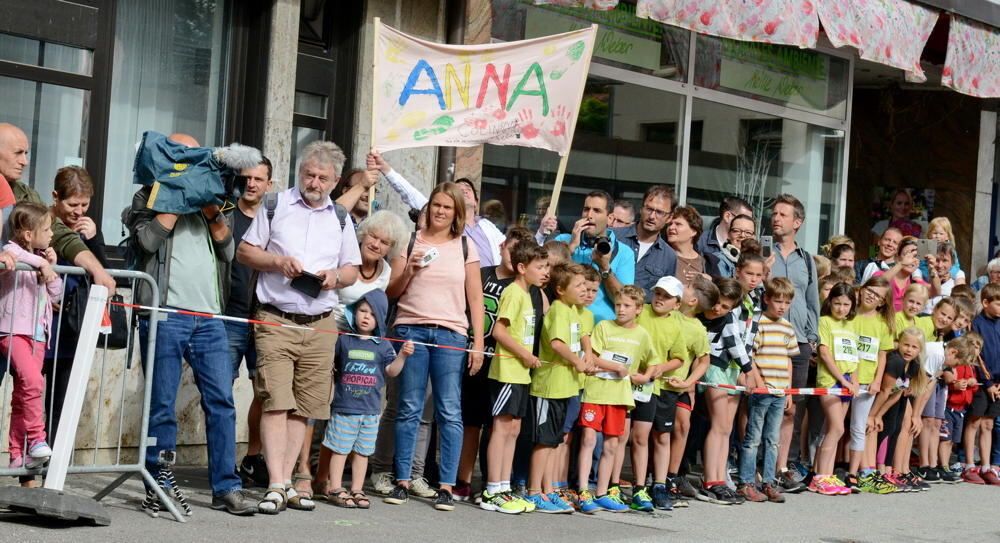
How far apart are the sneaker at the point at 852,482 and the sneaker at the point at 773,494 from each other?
104 centimetres

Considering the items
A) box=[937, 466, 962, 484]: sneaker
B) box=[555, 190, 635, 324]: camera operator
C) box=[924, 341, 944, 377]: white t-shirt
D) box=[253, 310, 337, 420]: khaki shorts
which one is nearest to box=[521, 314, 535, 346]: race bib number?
box=[555, 190, 635, 324]: camera operator

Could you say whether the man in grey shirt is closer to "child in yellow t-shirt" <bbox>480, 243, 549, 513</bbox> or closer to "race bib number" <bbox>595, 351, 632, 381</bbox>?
"race bib number" <bbox>595, 351, 632, 381</bbox>

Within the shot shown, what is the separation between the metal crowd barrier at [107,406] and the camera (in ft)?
21.0

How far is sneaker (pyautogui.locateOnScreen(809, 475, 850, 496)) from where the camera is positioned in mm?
9898

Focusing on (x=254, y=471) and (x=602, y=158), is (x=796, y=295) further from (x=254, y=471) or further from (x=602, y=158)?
(x=254, y=471)

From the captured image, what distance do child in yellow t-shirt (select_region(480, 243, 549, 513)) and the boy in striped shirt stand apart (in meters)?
2.20

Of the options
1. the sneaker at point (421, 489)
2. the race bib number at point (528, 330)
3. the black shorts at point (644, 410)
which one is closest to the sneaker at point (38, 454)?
the sneaker at point (421, 489)

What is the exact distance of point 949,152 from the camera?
16.7 metres

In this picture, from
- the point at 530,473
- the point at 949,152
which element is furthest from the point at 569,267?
the point at 949,152

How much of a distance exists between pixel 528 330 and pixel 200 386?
78.5 inches

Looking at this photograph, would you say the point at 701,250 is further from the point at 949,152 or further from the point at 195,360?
the point at 949,152

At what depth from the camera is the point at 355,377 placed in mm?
7438

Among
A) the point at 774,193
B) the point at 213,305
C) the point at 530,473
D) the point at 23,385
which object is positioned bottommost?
the point at 530,473

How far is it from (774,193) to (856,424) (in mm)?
3669
